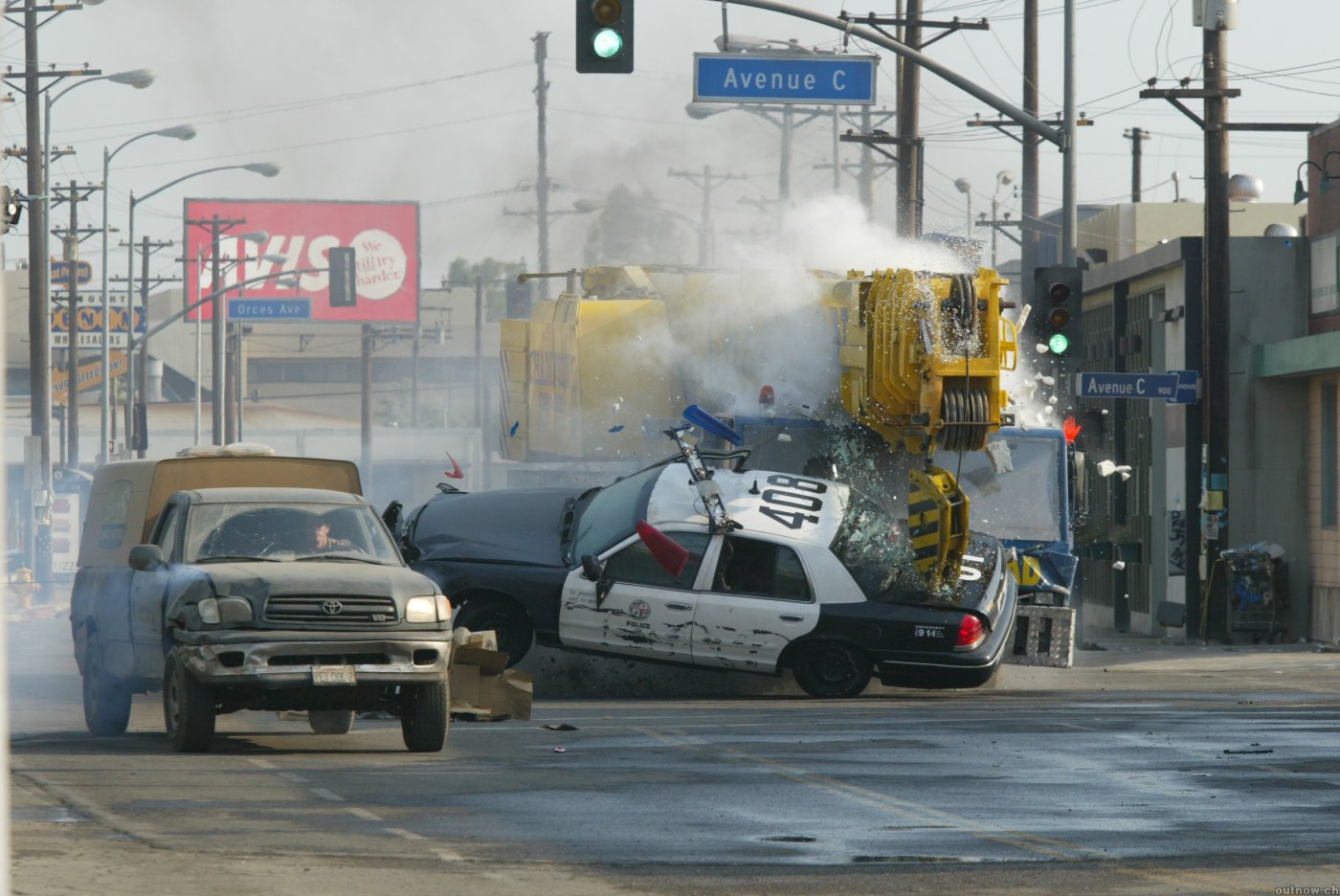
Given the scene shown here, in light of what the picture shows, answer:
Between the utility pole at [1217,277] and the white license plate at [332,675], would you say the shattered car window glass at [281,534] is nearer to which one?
the white license plate at [332,675]

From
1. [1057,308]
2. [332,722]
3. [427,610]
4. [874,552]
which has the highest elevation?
[1057,308]

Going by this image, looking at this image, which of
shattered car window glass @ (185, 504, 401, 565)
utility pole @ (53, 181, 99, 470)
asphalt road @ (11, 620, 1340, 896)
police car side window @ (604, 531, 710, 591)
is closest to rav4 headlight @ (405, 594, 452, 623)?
shattered car window glass @ (185, 504, 401, 565)

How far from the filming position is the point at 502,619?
17.0 meters

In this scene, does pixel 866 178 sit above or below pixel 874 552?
above

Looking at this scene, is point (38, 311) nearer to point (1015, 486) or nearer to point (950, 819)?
point (1015, 486)

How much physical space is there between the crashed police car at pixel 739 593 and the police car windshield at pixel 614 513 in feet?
0.06

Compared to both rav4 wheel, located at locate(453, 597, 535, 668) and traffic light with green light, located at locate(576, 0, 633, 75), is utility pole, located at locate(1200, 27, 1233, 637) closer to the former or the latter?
traffic light with green light, located at locate(576, 0, 633, 75)

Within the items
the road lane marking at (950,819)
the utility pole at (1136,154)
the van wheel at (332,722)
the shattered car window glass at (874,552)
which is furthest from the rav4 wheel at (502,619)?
the utility pole at (1136,154)

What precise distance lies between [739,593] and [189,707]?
5.88 meters

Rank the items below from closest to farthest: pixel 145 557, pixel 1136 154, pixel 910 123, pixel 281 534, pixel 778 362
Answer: pixel 145 557
pixel 281 534
pixel 778 362
pixel 910 123
pixel 1136 154

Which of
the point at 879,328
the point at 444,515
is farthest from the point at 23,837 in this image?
the point at 879,328

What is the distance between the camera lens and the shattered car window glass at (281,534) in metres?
12.7

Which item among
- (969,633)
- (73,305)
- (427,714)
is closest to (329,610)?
(427,714)

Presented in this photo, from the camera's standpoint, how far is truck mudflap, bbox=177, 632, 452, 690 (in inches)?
462
